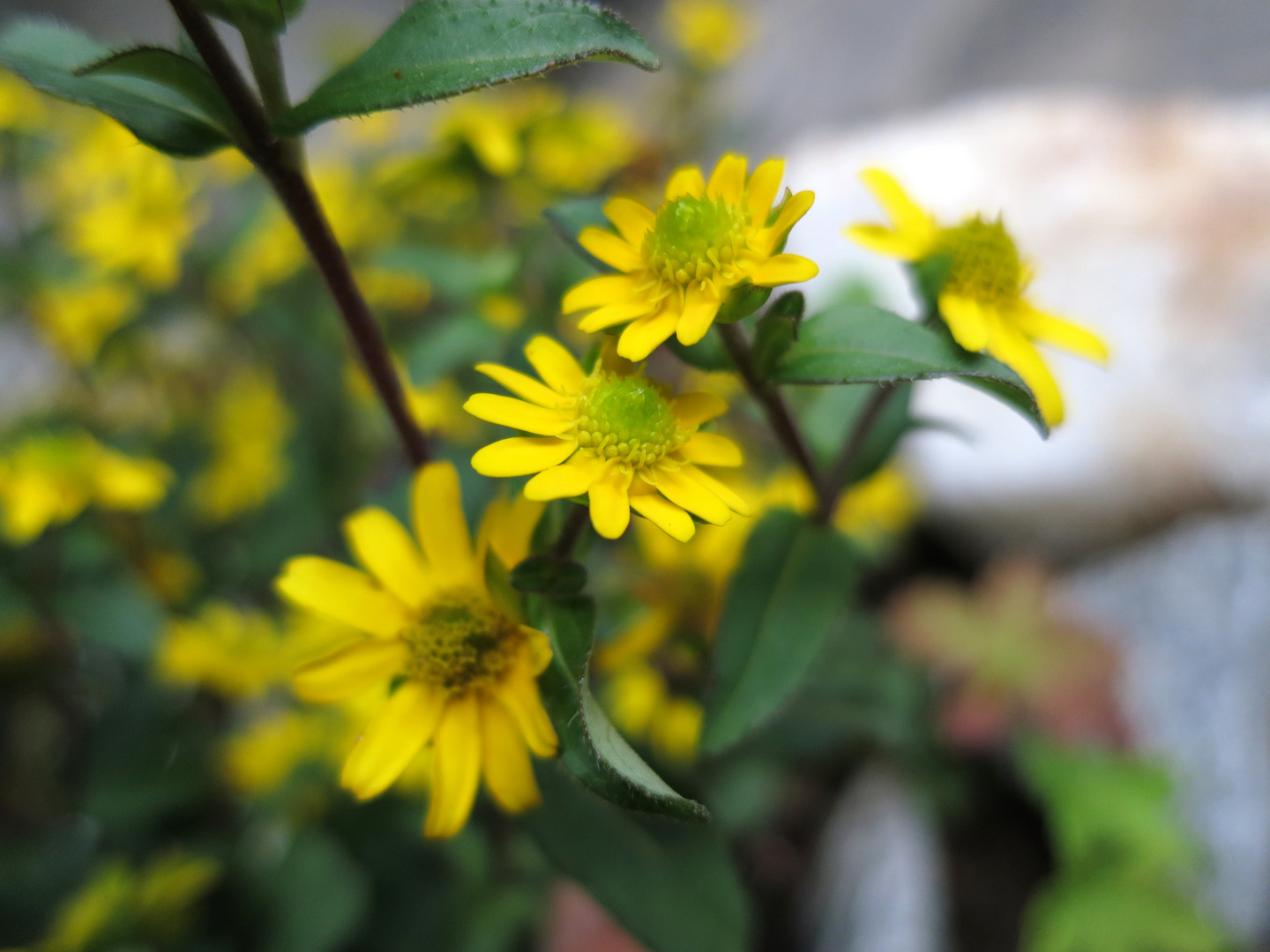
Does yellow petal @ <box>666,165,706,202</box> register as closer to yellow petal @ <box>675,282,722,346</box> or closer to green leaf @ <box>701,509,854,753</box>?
yellow petal @ <box>675,282,722,346</box>

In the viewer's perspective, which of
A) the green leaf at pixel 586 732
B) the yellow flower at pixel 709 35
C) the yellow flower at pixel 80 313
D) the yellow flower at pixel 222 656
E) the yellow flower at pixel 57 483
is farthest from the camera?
the yellow flower at pixel 709 35

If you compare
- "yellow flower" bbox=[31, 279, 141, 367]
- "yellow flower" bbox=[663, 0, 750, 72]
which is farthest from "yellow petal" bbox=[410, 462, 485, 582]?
"yellow flower" bbox=[663, 0, 750, 72]

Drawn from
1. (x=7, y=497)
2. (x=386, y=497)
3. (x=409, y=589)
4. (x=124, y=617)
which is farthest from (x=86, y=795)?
(x=409, y=589)

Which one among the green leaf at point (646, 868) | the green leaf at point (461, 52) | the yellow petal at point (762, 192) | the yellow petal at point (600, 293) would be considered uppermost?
the green leaf at point (461, 52)

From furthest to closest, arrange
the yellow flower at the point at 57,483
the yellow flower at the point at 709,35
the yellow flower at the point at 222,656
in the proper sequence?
the yellow flower at the point at 709,35 < the yellow flower at the point at 222,656 < the yellow flower at the point at 57,483

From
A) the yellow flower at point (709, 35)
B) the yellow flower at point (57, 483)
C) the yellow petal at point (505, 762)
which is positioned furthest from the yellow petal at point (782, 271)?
the yellow flower at point (709, 35)

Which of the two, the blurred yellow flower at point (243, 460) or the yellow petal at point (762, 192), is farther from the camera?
the blurred yellow flower at point (243, 460)

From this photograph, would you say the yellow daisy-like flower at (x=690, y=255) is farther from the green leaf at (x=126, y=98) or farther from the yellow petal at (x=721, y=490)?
the green leaf at (x=126, y=98)
